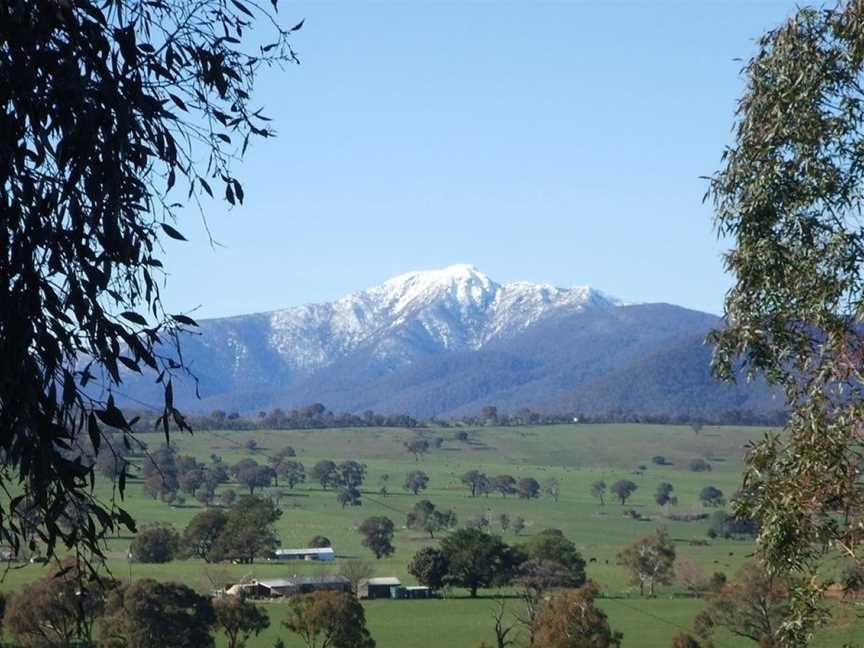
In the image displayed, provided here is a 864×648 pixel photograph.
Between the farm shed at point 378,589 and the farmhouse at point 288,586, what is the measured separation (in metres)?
2.33

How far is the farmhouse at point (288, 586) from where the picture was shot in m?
61.6

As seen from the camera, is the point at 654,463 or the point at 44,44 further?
the point at 654,463

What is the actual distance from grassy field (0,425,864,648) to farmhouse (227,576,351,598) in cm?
199

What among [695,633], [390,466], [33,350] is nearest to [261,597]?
[695,633]

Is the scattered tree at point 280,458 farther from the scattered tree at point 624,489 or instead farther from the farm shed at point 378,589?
the farm shed at point 378,589

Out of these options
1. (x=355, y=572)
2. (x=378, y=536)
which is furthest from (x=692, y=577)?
(x=378, y=536)

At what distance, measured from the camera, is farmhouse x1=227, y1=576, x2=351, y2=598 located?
61.6 meters

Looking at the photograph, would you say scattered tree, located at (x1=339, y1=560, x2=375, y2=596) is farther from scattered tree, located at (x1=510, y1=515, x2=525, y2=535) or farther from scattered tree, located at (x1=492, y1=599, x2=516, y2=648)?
scattered tree, located at (x1=510, y1=515, x2=525, y2=535)

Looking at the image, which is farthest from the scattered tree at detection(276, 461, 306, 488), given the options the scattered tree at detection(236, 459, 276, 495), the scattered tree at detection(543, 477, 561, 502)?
the scattered tree at detection(543, 477, 561, 502)

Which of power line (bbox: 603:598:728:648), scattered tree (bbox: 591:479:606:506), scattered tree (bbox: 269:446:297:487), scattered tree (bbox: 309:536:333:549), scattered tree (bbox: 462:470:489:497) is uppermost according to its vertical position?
scattered tree (bbox: 269:446:297:487)

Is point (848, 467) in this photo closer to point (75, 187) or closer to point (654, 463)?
point (75, 187)

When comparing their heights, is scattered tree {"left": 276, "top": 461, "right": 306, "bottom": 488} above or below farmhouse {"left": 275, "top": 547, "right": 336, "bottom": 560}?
above

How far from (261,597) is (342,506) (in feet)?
157

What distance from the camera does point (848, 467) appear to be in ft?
35.8
